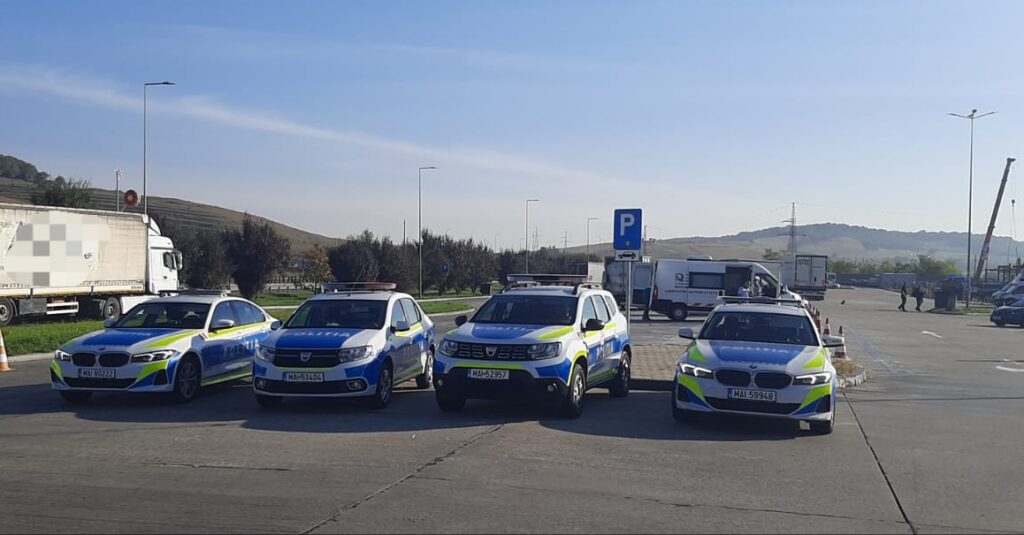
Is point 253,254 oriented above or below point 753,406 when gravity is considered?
above

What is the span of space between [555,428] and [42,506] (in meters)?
5.73

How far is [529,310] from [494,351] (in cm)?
142

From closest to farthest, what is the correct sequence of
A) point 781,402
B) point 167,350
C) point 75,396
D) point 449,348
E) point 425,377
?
point 781,402
point 449,348
point 167,350
point 75,396
point 425,377

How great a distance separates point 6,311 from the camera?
91.5ft

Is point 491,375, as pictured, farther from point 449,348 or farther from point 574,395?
point 574,395

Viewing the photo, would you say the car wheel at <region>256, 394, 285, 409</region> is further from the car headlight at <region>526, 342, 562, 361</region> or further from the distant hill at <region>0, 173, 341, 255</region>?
the distant hill at <region>0, 173, 341, 255</region>

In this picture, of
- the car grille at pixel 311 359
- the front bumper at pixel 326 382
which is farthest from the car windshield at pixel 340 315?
the front bumper at pixel 326 382

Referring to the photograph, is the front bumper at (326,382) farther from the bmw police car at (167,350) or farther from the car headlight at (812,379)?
the car headlight at (812,379)

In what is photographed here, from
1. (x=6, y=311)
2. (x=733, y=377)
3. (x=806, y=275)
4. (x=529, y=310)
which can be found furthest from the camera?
(x=806, y=275)

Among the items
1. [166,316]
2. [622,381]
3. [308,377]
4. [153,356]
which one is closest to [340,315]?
[308,377]

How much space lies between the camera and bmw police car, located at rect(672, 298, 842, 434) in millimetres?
10969

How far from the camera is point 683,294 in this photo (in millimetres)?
37844

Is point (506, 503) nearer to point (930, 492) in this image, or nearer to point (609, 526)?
point (609, 526)

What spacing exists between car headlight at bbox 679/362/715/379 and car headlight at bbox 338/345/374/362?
404cm
